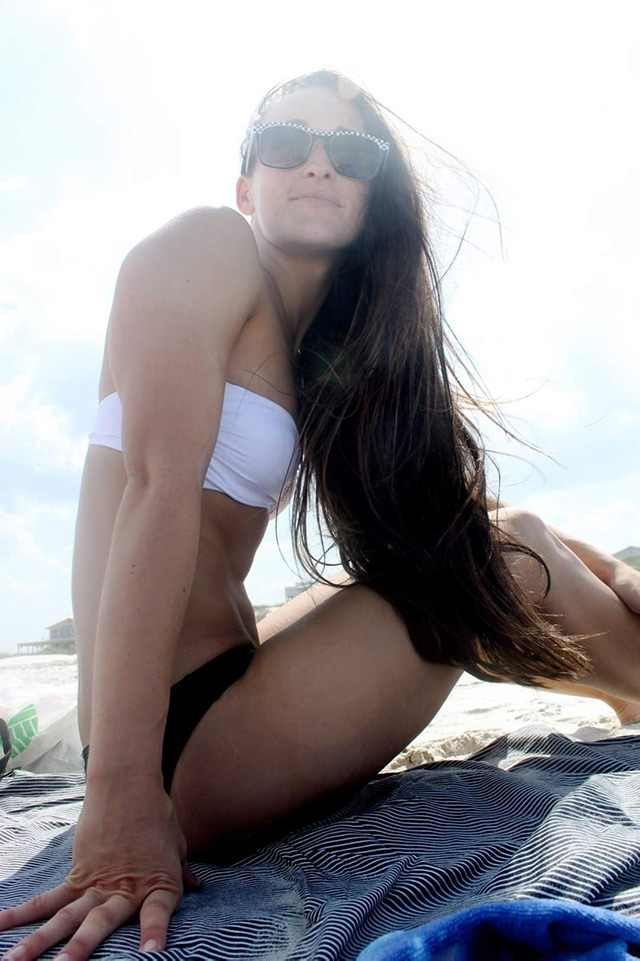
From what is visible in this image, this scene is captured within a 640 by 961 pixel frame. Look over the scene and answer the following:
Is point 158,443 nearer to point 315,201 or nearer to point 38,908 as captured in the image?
point 38,908

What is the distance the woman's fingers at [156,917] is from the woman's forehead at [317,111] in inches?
78.8

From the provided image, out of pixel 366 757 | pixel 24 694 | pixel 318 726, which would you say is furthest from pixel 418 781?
pixel 24 694

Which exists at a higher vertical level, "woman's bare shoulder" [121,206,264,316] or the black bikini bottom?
"woman's bare shoulder" [121,206,264,316]

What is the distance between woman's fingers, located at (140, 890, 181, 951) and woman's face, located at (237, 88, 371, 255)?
5.60ft

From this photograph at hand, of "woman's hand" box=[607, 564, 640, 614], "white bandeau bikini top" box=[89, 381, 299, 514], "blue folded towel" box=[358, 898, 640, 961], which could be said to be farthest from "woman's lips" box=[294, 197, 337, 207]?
"blue folded towel" box=[358, 898, 640, 961]

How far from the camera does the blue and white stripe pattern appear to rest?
1128mm

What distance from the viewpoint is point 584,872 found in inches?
44.7

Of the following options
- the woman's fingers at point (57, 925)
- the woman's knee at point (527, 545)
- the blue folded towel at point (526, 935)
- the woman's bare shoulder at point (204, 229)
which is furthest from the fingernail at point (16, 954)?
the woman's knee at point (527, 545)

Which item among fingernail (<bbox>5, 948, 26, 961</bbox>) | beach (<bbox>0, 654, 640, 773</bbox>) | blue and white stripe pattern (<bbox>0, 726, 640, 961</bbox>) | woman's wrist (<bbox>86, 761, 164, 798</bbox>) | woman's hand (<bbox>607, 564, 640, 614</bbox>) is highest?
woman's hand (<bbox>607, 564, 640, 614</bbox>)

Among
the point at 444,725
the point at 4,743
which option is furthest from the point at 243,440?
the point at 444,725

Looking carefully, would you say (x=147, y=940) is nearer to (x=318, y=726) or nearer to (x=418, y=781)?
(x=318, y=726)

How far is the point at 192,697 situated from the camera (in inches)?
69.4

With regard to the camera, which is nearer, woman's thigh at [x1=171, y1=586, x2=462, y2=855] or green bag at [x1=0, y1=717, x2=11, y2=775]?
woman's thigh at [x1=171, y1=586, x2=462, y2=855]

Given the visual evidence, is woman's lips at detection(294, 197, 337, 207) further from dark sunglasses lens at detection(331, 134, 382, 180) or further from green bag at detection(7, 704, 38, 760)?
green bag at detection(7, 704, 38, 760)
